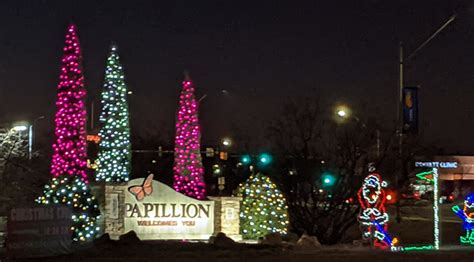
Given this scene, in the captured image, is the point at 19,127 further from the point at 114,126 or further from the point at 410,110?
the point at 410,110

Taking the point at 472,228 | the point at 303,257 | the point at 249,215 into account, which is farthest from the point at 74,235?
the point at 472,228

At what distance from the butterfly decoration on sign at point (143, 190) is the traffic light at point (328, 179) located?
832 centimetres

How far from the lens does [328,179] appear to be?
3562cm

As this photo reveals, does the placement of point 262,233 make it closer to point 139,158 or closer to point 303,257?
point 303,257

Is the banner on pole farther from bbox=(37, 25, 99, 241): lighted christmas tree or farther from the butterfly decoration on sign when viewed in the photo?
bbox=(37, 25, 99, 241): lighted christmas tree

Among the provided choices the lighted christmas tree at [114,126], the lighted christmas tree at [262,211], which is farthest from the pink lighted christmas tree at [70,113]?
the lighted christmas tree at [262,211]

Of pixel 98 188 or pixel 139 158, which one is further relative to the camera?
pixel 139 158

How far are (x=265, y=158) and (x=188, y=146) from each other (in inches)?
139

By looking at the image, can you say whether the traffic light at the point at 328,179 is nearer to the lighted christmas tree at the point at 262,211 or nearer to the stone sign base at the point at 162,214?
the lighted christmas tree at the point at 262,211

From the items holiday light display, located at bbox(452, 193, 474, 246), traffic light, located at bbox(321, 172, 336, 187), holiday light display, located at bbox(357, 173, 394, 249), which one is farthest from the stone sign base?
holiday light display, located at bbox(452, 193, 474, 246)

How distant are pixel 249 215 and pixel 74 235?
Answer: 7.36 metres

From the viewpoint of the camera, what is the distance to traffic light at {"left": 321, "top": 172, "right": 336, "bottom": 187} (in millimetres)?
35656

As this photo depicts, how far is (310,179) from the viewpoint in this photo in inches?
1441

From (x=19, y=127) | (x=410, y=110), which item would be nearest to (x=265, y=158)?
(x=410, y=110)
